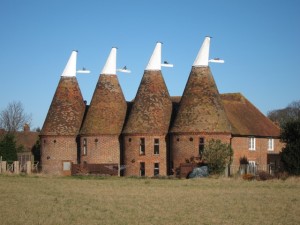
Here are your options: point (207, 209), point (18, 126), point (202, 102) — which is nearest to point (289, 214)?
point (207, 209)

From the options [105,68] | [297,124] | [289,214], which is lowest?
[289,214]

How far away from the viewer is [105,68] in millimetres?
50562

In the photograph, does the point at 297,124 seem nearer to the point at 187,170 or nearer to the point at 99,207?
the point at 187,170

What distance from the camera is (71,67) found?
171 ft

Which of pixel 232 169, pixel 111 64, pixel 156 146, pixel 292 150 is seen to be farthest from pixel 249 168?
pixel 111 64

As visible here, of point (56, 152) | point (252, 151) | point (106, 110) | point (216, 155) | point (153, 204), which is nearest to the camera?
point (153, 204)

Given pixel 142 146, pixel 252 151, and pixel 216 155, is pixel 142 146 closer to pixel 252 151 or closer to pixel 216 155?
pixel 216 155

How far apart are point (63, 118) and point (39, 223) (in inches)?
1262

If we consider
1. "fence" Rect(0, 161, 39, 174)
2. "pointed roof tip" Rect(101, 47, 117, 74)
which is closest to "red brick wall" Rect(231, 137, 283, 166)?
"pointed roof tip" Rect(101, 47, 117, 74)

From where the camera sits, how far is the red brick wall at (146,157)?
46.7 m

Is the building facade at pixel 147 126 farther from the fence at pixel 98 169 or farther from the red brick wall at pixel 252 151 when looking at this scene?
the fence at pixel 98 169

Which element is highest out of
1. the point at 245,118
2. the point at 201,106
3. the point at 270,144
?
the point at 201,106

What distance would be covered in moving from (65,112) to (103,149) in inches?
188

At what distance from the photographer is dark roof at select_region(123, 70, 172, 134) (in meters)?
46.7
